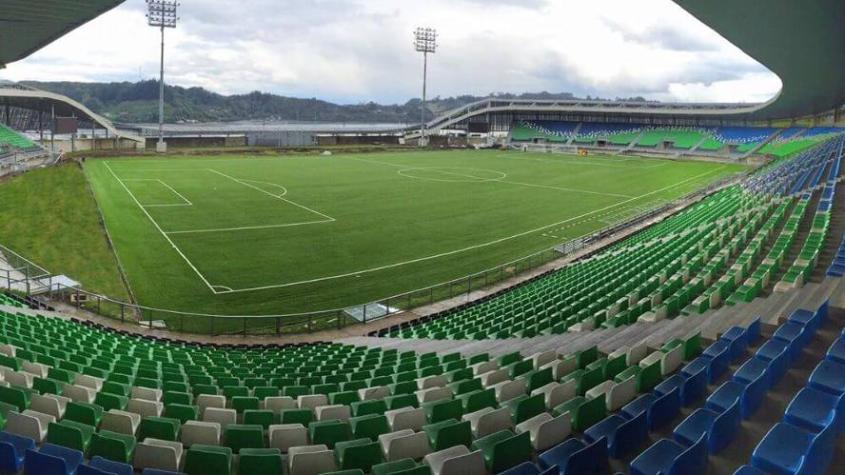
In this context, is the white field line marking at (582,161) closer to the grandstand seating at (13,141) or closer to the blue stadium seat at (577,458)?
the grandstand seating at (13,141)

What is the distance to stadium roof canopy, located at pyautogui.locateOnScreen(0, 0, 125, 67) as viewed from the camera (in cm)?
1730

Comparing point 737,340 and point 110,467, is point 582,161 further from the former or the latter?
point 110,467

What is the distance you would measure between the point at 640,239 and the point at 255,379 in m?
20.3

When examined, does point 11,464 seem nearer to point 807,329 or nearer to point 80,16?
point 807,329

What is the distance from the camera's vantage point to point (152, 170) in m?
53.7

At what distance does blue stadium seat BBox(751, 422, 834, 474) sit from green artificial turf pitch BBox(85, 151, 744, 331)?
15.5 meters

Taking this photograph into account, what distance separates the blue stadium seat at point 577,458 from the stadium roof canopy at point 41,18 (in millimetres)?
16327

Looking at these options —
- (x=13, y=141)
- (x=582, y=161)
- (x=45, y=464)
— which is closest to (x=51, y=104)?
(x=13, y=141)

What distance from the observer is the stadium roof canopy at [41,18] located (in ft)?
56.7

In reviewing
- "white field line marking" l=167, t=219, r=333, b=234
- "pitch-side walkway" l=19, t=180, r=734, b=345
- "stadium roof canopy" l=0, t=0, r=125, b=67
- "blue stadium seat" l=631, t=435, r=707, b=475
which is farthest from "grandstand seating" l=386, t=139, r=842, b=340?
"white field line marking" l=167, t=219, r=333, b=234

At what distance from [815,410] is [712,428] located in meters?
1.02

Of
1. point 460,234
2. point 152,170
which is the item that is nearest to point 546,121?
point 152,170

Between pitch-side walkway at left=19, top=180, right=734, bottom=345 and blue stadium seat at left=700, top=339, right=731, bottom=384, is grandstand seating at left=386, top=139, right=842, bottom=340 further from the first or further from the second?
blue stadium seat at left=700, top=339, right=731, bottom=384

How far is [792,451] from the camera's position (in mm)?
4930
